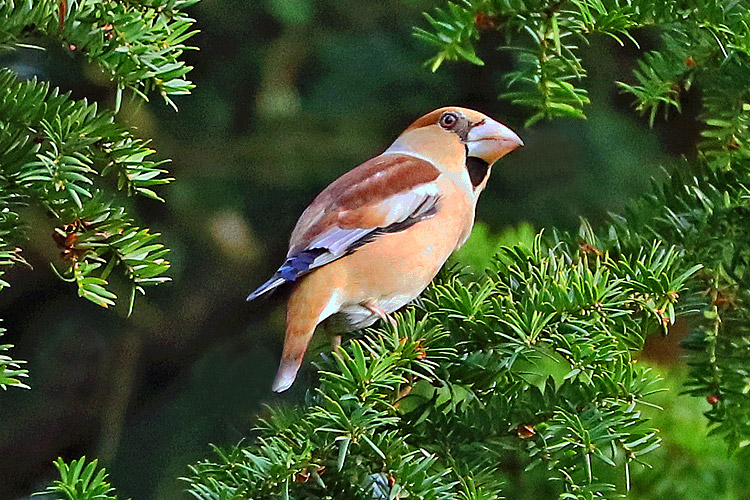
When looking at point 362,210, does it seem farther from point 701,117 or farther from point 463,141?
point 701,117

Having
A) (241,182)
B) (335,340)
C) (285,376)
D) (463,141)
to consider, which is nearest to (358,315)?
(335,340)

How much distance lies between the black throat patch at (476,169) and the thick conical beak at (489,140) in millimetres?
14

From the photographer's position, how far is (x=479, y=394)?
36.0 inches

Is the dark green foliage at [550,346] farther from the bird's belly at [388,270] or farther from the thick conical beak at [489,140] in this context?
the thick conical beak at [489,140]

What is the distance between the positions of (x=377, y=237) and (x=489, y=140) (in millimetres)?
223

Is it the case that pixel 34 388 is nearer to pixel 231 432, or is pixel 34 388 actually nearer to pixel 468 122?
pixel 231 432

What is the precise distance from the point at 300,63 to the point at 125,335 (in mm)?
602

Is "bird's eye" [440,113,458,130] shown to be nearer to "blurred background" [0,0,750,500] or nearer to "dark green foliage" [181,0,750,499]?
"dark green foliage" [181,0,750,499]

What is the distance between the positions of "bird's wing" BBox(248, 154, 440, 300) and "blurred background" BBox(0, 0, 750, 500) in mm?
585

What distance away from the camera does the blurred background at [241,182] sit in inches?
72.1

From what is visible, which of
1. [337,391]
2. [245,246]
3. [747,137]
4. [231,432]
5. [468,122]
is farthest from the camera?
[245,246]

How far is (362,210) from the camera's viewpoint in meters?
1.20

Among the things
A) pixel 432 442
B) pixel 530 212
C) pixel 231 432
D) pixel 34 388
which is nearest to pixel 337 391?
pixel 432 442

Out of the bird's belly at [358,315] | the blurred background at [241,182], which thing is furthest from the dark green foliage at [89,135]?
the blurred background at [241,182]
